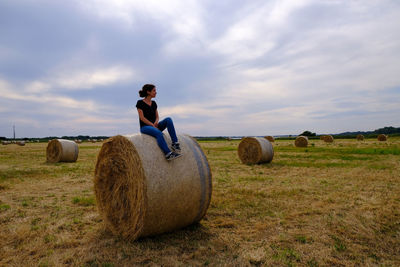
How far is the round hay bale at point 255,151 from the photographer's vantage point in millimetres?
15159

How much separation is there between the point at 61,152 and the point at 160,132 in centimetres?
1456

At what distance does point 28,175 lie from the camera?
11.5 metres

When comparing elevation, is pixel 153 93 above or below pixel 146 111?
above

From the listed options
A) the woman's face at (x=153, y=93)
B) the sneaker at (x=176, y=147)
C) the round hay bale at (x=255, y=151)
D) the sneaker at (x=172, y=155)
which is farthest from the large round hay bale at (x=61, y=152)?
the sneaker at (x=172, y=155)

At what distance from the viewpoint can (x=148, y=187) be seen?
4480mm

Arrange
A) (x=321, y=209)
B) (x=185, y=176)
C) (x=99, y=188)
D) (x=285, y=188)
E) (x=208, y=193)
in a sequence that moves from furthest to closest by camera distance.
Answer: (x=285, y=188), (x=321, y=209), (x=99, y=188), (x=208, y=193), (x=185, y=176)

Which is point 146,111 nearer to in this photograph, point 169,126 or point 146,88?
point 146,88

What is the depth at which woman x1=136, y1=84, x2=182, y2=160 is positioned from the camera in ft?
16.4

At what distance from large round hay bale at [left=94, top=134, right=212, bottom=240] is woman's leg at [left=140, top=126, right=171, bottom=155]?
0.08 metres

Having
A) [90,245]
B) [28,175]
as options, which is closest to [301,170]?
[90,245]

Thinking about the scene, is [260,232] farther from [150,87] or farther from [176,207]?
[150,87]

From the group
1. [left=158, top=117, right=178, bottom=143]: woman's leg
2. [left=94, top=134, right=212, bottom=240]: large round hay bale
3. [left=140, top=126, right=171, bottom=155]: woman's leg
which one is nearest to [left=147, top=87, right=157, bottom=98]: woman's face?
[left=158, top=117, right=178, bottom=143]: woman's leg

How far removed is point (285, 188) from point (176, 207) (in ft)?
15.7

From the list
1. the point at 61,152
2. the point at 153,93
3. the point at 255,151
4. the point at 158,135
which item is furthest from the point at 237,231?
the point at 61,152
